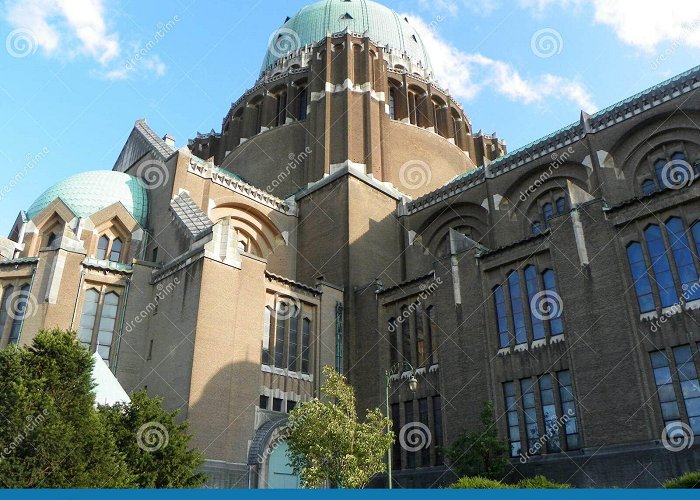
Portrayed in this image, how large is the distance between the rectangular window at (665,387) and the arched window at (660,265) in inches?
76.9

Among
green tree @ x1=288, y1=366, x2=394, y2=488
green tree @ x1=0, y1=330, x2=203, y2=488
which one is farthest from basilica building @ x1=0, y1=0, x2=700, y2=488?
green tree @ x1=0, y1=330, x2=203, y2=488

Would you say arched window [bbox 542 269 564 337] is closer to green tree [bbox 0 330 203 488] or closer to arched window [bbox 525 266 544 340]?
arched window [bbox 525 266 544 340]

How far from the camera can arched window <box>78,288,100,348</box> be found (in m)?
27.1

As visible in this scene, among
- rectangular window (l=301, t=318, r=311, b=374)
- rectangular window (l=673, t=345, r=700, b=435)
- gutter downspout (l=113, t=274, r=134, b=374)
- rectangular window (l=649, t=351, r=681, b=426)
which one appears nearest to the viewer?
rectangular window (l=673, t=345, r=700, b=435)

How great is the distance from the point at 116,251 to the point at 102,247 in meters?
0.72

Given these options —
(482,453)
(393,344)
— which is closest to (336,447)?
(482,453)

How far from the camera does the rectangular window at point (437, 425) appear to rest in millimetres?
26297

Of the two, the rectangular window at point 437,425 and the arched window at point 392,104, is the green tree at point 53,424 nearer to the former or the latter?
the rectangular window at point 437,425

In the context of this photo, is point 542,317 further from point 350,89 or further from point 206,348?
point 350,89

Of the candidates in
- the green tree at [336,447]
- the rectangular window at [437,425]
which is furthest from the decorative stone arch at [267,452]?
the rectangular window at [437,425]

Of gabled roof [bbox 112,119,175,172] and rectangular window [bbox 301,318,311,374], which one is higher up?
gabled roof [bbox 112,119,175,172]

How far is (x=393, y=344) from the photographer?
3062cm

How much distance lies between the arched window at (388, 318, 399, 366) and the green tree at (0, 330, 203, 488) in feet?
50.8

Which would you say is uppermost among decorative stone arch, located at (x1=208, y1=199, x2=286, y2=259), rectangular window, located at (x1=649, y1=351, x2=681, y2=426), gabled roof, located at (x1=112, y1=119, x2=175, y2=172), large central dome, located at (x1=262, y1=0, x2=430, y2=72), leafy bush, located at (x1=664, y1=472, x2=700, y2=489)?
large central dome, located at (x1=262, y1=0, x2=430, y2=72)
